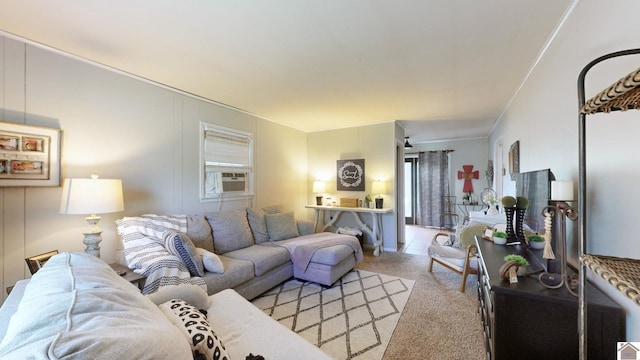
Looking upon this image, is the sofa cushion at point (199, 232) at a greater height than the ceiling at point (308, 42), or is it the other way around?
the ceiling at point (308, 42)

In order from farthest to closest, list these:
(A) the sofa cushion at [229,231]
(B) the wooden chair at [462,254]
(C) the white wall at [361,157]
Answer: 1. (C) the white wall at [361,157]
2. (A) the sofa cushion at [229,231]
3. (B) the wooden chair at [462,254]

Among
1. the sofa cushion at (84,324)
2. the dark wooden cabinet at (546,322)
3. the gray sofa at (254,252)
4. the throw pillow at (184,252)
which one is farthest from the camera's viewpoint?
the gray sofa at (254,252)

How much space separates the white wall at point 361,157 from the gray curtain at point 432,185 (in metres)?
2.73

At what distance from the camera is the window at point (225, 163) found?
3297mm

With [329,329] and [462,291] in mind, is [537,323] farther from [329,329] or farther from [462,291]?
[462,291]

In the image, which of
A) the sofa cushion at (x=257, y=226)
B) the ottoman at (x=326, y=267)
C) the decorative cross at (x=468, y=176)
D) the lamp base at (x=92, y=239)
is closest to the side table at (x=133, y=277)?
the lamp base at (x=92, y=239)

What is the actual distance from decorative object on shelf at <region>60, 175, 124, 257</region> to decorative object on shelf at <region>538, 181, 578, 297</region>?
304 cm

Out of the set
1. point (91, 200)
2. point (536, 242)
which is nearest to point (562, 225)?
point (536, 242)

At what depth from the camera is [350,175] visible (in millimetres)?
4809

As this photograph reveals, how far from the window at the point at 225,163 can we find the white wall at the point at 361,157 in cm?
164

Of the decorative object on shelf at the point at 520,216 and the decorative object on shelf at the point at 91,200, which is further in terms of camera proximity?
the decorative object on shelf at the point at 520,216

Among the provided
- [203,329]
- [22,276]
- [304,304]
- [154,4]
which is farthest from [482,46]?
[22,276]

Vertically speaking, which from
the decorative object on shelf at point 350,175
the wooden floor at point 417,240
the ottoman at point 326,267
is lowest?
the wooden floor at point 417,240

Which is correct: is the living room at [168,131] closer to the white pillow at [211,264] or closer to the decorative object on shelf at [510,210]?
the decorative object on shelf at [510,210]
